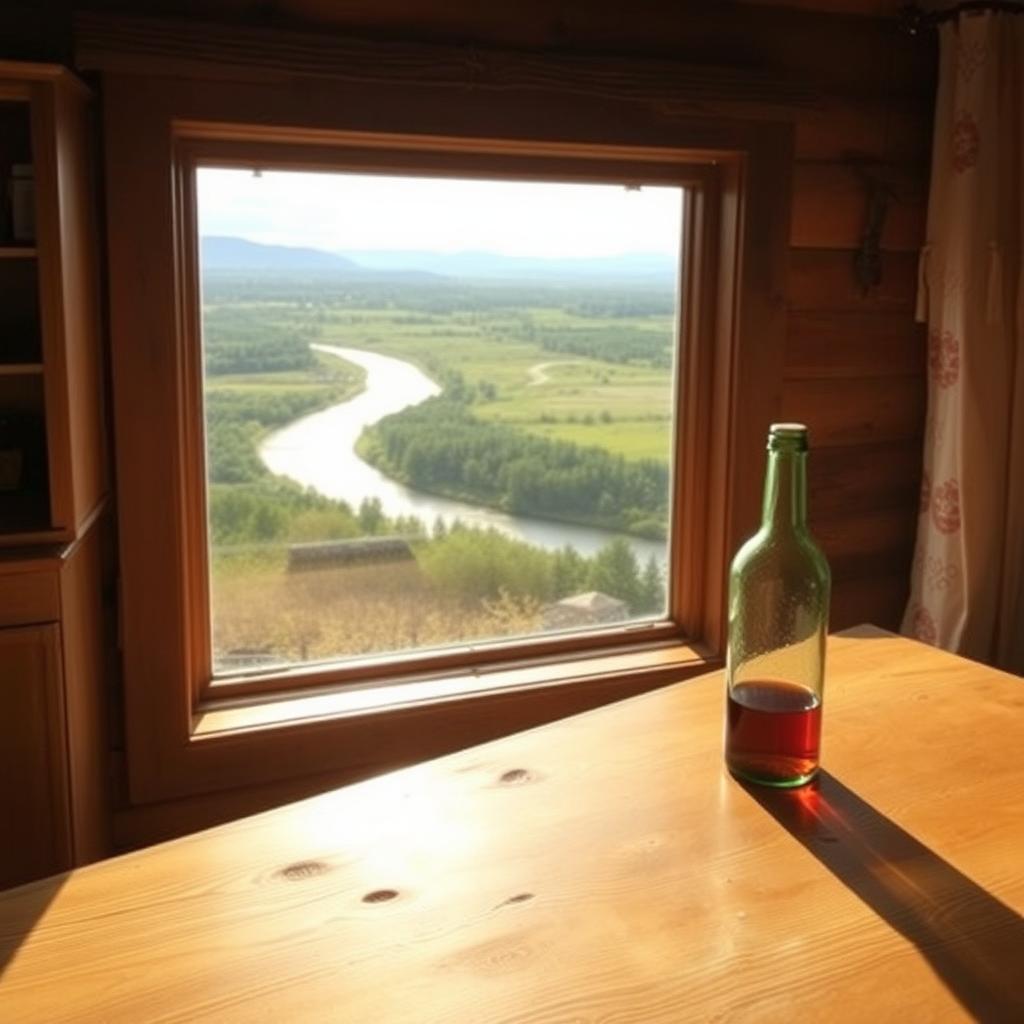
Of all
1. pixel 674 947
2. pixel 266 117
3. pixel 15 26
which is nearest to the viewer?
pixel 674 947

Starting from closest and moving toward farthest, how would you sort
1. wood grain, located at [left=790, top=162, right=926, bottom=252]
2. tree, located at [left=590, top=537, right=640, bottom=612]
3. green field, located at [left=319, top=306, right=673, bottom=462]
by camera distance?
green field, located at [left=319, top=306, right=673, bottom=462] → wood grain, located at [left=790, top=162, right=926, bottom=252] → tree, located at [left=590, top=537, right=640, bottom=612]

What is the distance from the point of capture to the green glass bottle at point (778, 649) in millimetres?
1026

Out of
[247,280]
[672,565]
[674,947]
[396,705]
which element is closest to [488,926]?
[674,947]

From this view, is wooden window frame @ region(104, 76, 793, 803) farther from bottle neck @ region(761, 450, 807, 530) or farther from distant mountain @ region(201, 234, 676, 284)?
bottle neck @ region(761, 450, 807, 530)

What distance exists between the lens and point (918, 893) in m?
0.87

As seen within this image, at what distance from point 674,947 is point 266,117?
172 cm

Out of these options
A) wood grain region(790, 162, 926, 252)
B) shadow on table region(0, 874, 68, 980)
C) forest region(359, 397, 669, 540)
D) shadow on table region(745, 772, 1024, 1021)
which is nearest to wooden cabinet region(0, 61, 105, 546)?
forest region(359, 397, 669, 540)

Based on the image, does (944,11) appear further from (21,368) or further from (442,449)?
(21,368)

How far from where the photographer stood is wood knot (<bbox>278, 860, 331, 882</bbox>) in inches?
34.9

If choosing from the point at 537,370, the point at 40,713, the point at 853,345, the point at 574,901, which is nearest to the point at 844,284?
the point at 853,345

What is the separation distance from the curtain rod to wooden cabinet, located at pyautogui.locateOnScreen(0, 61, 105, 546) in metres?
1.81

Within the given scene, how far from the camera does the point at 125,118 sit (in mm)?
1946

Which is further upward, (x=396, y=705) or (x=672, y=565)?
(x=672, y=565)

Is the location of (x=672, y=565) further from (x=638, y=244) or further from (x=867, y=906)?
(x=867, y=906)
